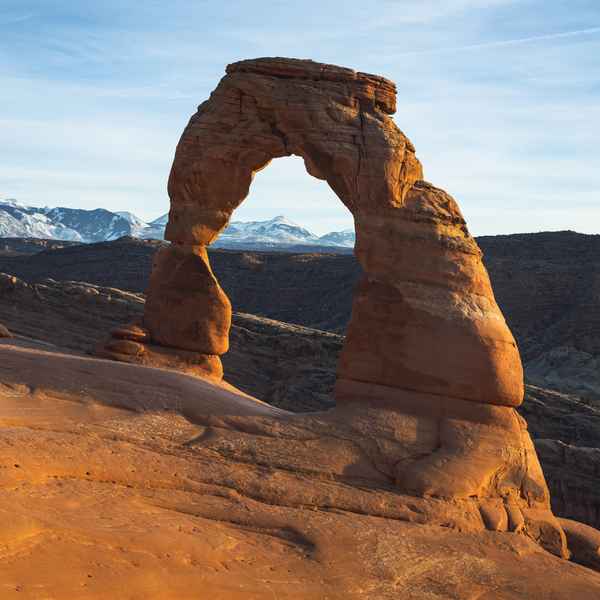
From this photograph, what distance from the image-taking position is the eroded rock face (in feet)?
38.2

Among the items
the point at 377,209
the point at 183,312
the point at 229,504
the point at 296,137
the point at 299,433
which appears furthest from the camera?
the point at 183,312

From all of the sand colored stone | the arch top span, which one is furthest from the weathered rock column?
the sand colored stone

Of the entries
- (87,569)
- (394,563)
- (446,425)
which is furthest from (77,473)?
(446,425)

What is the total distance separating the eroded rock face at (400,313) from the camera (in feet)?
38.2

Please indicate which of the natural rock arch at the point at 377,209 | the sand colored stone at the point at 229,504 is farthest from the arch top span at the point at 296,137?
the sand colored stone at the point at 229,504

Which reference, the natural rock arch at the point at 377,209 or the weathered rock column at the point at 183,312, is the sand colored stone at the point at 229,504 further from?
the weathered rock column at the point at 183,312

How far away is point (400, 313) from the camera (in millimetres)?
12422

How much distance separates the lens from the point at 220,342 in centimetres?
1539

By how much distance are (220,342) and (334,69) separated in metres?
5.01

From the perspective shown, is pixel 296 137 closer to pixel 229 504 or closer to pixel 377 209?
pixel 377 209

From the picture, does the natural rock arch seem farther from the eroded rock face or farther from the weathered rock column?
the weathered rock column

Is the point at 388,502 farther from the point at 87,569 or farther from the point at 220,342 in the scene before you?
the point at 220,342

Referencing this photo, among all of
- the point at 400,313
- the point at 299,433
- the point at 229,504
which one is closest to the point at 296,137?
the point at 400,313

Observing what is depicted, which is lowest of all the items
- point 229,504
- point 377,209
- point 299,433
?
point 229,504
